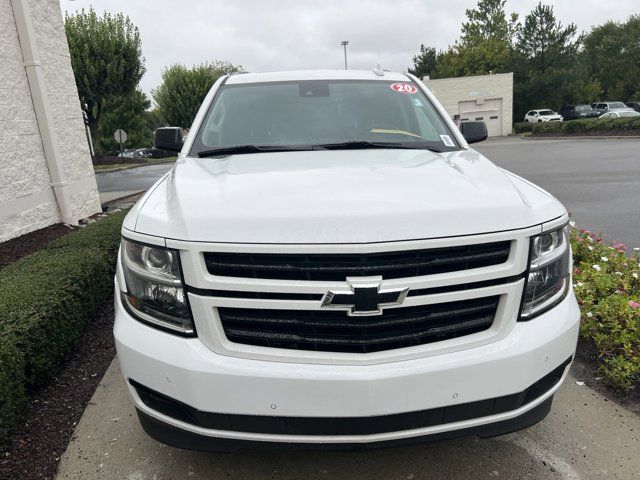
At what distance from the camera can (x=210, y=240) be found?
1.80m

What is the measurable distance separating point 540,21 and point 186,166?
177 feet

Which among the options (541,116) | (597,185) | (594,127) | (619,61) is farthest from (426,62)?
(597,185)

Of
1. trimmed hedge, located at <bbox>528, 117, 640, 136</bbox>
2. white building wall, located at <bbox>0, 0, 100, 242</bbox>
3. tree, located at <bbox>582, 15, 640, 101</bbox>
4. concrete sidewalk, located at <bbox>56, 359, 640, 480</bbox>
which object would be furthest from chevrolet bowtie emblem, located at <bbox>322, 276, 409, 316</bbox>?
tree, located at <bbox>582, 15, 640, 101</bbox>

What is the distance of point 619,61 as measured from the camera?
56750 mm

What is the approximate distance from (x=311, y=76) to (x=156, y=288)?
8.04 ft

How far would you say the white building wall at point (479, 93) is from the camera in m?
43.3

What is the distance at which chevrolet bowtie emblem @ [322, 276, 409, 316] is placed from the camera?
5.77 ft

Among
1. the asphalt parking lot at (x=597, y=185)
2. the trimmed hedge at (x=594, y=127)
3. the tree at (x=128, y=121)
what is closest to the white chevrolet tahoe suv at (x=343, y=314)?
the asphalt parking lot at (x=597, y=185)

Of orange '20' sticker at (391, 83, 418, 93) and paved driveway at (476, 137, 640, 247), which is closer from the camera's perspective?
orange '20' sticker at (391, 83, 418, 93)

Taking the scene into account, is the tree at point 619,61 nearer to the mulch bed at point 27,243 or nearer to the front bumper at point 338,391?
the mulch bed at point 27,243

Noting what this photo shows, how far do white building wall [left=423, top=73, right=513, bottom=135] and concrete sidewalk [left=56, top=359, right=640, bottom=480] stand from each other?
4344 cm

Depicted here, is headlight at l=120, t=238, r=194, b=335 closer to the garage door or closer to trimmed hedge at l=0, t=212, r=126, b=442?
trimmed hedge at l=0, t=212, r=126, b=442

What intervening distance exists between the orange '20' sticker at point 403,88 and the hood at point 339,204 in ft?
4.47

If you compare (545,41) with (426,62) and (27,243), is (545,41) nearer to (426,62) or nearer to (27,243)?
(426,62)
